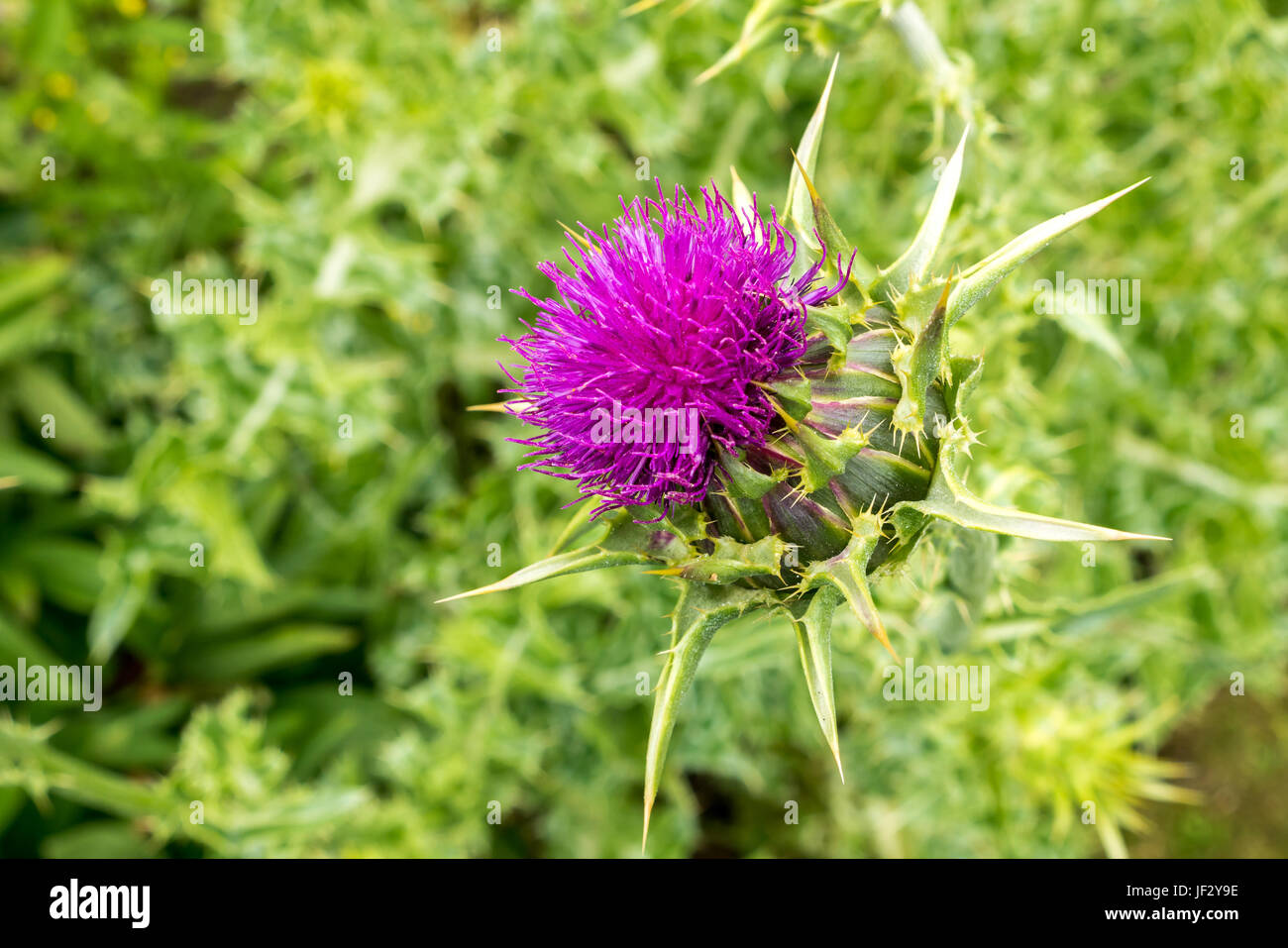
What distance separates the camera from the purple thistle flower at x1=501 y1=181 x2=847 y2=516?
6.42ft

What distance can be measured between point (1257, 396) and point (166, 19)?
5.90m

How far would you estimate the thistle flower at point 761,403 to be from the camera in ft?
6.42

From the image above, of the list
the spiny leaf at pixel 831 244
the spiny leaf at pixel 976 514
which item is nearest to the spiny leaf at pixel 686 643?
the spiny leaf at pixel 976 514

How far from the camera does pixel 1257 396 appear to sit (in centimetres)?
422

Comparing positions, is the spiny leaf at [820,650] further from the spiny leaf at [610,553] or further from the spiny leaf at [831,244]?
the spiny leaf at [831,244]

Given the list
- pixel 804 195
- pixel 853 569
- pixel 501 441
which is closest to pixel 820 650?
pixel 853 569

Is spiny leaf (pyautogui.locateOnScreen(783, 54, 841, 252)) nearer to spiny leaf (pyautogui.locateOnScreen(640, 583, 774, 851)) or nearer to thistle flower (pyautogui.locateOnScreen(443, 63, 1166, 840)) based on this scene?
thistle flower (pyautogui.locateOnScreen(443, 63, 1166, 840))

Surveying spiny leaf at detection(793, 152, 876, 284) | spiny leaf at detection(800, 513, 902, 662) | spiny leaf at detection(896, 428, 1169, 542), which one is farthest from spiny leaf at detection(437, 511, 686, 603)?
spiny leaf at detection(793, 152, 876, 284)

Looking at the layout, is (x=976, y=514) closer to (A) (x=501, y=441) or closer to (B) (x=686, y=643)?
(B) (x=686, y=643)

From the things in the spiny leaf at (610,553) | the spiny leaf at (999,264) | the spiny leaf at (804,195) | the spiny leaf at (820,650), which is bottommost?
the spiny leaf at (820,650)

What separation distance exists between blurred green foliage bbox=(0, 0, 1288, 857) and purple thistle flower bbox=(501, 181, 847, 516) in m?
1.20
